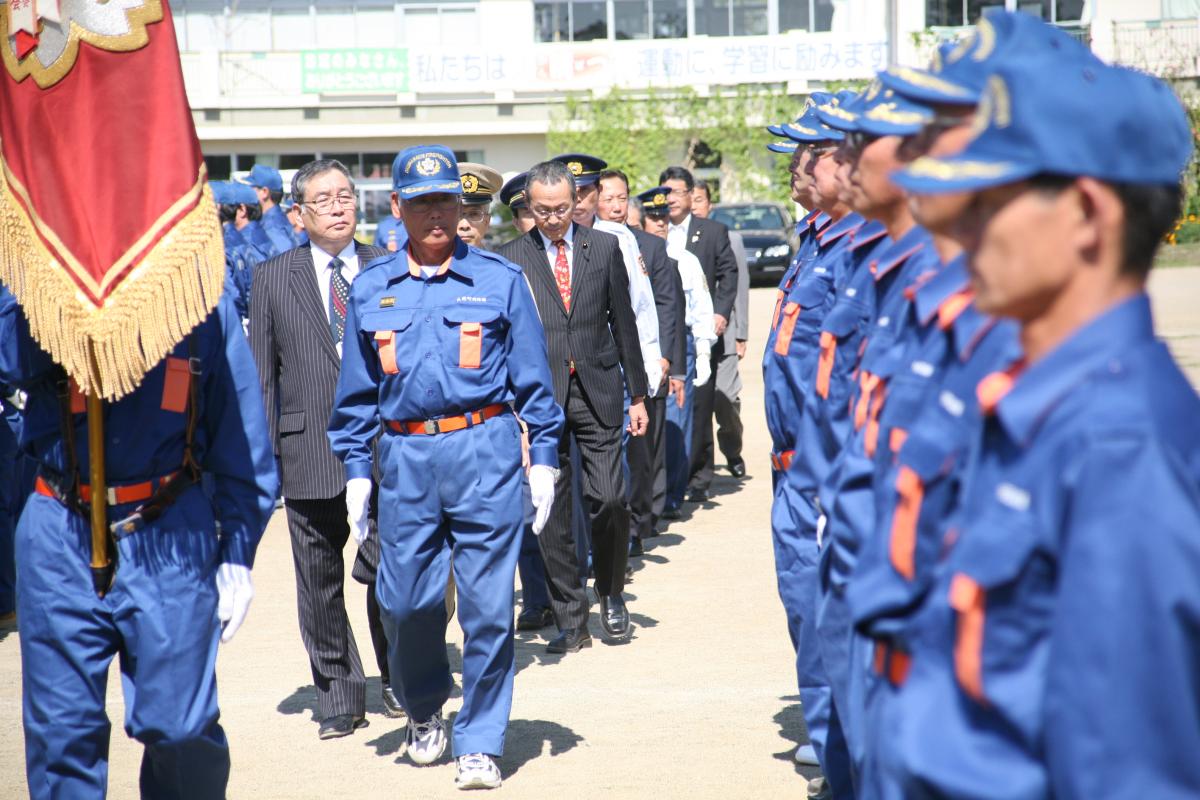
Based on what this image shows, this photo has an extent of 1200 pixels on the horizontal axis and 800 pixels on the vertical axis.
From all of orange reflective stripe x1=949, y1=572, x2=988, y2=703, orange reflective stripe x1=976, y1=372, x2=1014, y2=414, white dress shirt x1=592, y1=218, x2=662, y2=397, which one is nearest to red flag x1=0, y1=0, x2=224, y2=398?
orange reflective stripe x1=976, y1=372, x2=1014, y2=414

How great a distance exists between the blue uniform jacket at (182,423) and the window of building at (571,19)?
144ft

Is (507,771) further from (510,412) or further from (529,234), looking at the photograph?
(529,234)

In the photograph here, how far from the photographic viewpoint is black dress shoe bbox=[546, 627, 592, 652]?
760 cm

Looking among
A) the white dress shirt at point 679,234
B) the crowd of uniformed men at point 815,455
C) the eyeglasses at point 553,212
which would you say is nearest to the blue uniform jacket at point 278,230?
the white dress shirt at point 679,234

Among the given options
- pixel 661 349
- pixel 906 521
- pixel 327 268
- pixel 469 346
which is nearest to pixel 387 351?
pixel 469 346

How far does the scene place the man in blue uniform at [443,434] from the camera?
555 centimetres

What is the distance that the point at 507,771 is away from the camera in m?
5.78

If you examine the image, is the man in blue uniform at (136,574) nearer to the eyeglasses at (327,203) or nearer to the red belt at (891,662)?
the red belt at (891,662)

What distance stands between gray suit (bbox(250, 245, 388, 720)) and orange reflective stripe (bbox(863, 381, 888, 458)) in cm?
328

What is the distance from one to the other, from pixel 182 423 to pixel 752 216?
28118 millimetres

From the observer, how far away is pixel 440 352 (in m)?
5.56

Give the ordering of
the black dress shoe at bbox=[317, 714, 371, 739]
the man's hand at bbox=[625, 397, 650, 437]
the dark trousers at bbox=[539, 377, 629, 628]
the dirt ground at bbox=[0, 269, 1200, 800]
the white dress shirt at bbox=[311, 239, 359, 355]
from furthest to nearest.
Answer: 1. the man's hand at bbox=[625, 397, 650, 437]
2. the dark trousers at bbox=[539, 377, 629, 628]
3. the white dress shirt at bbox=[311, 239, 359, 355]
4. the black dress shoe at bbox=[317, 714, 371, 739]
5. the dirt ground at bbox=[0, 269, 1200, 800]

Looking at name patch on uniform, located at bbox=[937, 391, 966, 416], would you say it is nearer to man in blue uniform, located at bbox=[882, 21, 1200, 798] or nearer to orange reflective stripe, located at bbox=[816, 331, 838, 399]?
man in blue uniform, located at bbox=[882, 21, 1200, 798]

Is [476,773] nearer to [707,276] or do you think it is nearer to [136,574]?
[136,574]
